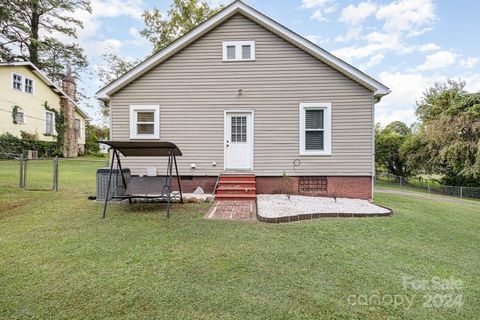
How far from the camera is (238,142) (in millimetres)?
8156

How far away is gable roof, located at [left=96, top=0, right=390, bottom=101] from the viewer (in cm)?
760

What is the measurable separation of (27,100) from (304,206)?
22005 mm

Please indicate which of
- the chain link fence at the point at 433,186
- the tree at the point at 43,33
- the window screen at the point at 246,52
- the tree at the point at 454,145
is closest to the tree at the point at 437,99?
the tree at the point at 454,145

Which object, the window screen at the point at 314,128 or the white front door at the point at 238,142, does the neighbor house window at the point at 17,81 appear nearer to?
the white front door at the point at 238,142

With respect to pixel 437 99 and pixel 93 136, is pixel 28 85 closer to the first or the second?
pixel 93 136

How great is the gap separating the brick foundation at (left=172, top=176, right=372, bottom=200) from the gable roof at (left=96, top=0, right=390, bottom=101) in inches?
114

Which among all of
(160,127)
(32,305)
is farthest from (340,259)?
(160,127)

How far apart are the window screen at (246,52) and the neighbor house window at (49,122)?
1955 cm

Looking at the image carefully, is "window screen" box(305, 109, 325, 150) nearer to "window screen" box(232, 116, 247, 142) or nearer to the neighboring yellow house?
"window screen" box(232, 116, 247, 142)

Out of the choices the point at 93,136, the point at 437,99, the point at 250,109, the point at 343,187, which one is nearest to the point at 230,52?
the point at 250,109

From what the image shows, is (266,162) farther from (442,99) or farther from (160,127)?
(442,99)

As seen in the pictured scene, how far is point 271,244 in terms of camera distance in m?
3.79

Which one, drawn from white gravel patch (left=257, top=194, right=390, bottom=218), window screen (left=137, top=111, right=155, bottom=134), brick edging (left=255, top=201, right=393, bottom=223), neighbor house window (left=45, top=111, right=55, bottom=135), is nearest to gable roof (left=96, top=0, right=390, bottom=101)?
window screen (left=137, top=111, right=155, bottom=134)

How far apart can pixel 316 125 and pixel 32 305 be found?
7625 mm
